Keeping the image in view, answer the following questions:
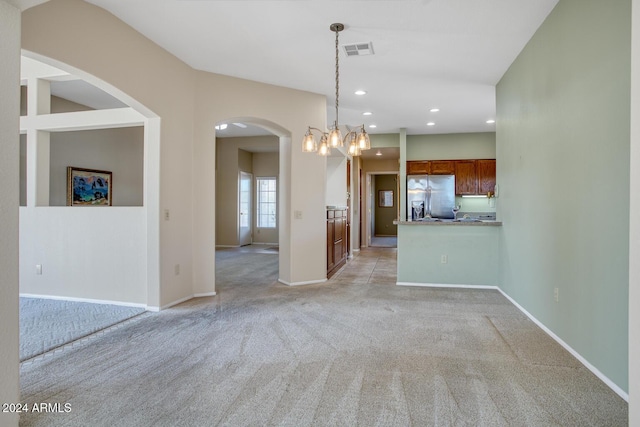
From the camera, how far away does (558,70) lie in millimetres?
2949

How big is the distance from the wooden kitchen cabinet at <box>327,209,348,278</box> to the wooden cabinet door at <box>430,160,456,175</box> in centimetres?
243

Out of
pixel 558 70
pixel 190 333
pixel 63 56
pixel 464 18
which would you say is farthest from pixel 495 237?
pixel 63 56

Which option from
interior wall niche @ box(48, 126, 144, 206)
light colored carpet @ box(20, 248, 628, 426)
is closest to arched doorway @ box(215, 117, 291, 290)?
interior wall niche @ box(48, 126, 144, 206)

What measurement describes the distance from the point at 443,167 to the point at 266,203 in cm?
531

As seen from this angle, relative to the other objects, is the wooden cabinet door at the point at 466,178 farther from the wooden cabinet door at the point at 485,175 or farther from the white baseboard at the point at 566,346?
the white baseboard at the point at 566,346

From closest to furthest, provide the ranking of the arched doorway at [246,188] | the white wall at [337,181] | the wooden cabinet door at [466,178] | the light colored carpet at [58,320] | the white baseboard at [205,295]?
the light colored carpet at [58,320] → the white baseboard at [205,295] → the white wall at [337,181] → the wooden cabinet door at [466,178] → the arched doorway at [246,188]

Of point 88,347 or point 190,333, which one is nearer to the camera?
point 88,347

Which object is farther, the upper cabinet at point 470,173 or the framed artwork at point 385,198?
the framed artwork at point 385,198

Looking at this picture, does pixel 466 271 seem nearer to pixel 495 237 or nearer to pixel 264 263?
pixel 495 237

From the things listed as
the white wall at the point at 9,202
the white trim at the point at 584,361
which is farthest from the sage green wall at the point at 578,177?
the white wall at the point at 9,202

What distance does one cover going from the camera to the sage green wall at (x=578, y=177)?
213 cm

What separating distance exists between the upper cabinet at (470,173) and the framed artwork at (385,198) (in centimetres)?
605

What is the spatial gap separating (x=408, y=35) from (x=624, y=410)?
10.8 ft

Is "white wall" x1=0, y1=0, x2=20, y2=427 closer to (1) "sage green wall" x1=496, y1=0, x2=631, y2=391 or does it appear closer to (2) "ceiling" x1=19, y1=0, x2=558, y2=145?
(2) "ceiling" x1=19, y1=0, x2=558, y2=145
